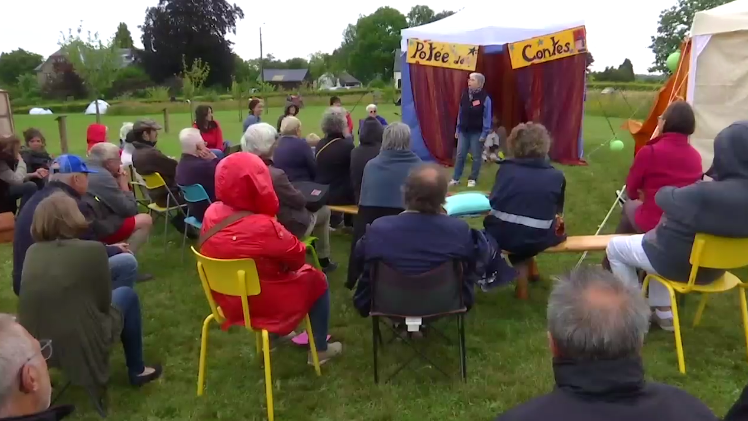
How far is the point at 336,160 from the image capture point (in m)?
5.36

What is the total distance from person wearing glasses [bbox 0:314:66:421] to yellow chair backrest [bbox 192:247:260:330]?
1.38 meters

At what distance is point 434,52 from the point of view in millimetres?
9656

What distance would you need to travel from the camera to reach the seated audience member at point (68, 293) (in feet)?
9.18

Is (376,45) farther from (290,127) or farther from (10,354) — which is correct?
(10,354)

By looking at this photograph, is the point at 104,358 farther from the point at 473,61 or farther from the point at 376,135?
the point at 473,61

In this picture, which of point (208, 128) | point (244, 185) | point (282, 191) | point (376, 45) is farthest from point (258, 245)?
point (376, 45)

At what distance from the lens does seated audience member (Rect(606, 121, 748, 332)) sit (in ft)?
10.0

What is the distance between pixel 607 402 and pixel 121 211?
12.8ft

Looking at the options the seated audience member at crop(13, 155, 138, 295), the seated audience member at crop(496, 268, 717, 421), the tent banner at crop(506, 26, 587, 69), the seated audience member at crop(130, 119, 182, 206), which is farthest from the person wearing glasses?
the tent banner at crop(506, 26, 587, 69)

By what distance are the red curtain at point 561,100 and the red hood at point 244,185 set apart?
8119mm

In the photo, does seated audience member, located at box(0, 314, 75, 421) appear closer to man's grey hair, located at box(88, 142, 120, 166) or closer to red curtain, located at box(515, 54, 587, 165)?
man's grey hair, located at box(88, 142, 120, 166)

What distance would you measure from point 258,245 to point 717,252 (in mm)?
2291

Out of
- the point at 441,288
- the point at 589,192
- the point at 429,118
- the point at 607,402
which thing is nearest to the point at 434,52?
the point at 429,118

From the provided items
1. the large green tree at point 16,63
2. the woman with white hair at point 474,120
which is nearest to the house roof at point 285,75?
the large green tree at point 16,63
